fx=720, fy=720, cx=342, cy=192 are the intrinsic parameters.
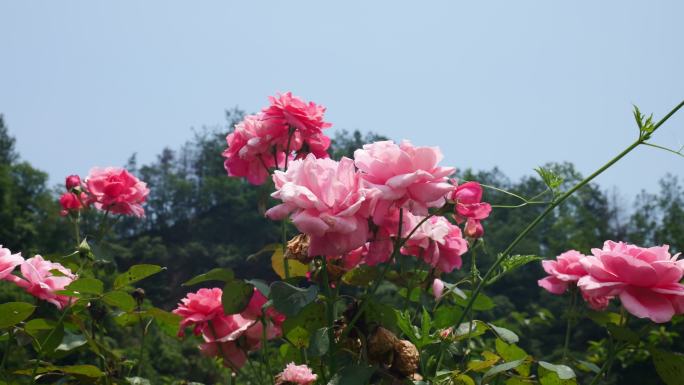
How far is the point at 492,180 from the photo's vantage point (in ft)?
115

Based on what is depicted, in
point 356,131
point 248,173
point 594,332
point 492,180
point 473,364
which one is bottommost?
point 594,332

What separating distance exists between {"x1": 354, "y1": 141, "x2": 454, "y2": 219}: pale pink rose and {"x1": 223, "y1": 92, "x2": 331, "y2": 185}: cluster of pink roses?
1.35 ft

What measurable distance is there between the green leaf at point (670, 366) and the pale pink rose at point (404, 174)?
0.37 metres

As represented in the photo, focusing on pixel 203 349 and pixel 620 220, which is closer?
pixel 203 349

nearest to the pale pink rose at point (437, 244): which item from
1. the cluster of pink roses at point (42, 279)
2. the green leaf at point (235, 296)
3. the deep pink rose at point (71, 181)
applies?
the green leaf at point (235, 296)

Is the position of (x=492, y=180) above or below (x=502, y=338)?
above

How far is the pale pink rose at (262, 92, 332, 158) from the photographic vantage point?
129 centimetres

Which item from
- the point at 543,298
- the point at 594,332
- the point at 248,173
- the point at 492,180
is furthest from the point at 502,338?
the point at 492,180

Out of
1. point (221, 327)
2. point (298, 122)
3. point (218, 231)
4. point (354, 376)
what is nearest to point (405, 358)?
point (354, 376)

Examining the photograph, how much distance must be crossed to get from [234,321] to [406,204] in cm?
45

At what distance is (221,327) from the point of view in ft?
4.00

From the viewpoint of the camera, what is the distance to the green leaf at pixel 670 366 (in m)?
0.95

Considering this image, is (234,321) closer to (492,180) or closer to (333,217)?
(333,217)

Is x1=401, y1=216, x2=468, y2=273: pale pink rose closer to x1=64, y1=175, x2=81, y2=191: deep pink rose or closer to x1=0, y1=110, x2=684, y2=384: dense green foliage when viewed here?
x1=64, y1=175, x2=81, y2=191: deep pink rose
